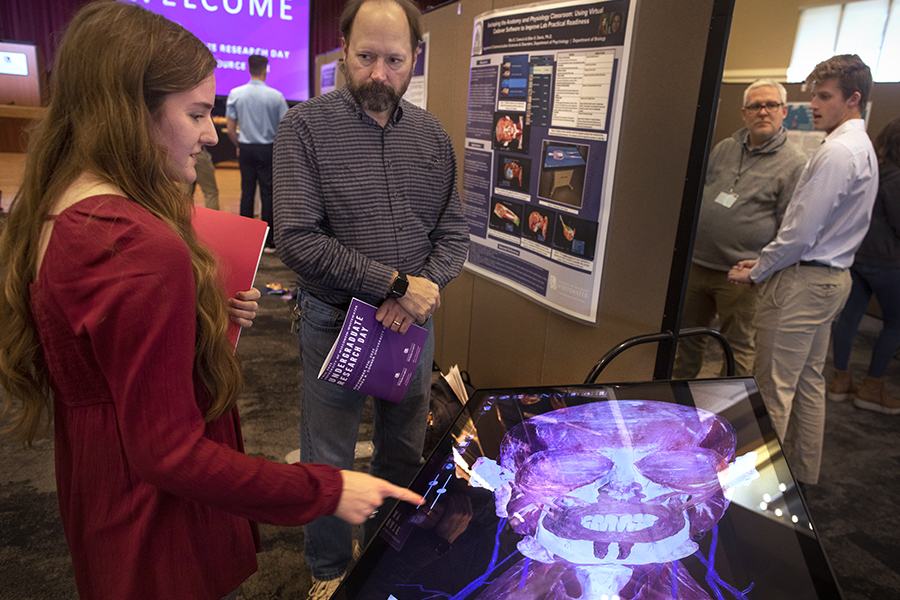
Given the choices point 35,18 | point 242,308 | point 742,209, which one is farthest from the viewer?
point 35,18

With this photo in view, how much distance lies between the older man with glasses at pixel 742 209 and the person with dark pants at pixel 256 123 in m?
3.67

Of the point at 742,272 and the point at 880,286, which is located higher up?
the point at 742,272

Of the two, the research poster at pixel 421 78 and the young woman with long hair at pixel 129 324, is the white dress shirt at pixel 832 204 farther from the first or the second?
the young woman with long hair at pixel 129 324

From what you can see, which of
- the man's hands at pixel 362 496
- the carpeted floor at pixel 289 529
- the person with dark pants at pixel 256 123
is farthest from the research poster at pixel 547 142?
the person with dark pants at pixel 256 123

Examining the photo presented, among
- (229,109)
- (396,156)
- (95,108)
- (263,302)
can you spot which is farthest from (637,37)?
(229,109)

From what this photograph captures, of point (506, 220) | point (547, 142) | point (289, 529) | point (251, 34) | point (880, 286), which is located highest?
point (251, 34)

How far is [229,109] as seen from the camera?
5.31 metres

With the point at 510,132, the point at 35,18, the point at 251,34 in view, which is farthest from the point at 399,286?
the point at 35,18

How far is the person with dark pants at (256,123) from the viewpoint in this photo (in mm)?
5109

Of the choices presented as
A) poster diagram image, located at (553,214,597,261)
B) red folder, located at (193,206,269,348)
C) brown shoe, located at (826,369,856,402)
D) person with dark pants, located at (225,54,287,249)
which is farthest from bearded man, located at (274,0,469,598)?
person with dark pants, located at (225,54,287,249)

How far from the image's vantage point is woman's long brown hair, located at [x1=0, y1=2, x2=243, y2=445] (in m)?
0.67

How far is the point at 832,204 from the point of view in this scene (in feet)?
6.43

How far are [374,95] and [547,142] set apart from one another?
30.2 inches

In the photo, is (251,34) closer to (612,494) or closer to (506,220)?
(506,220)
